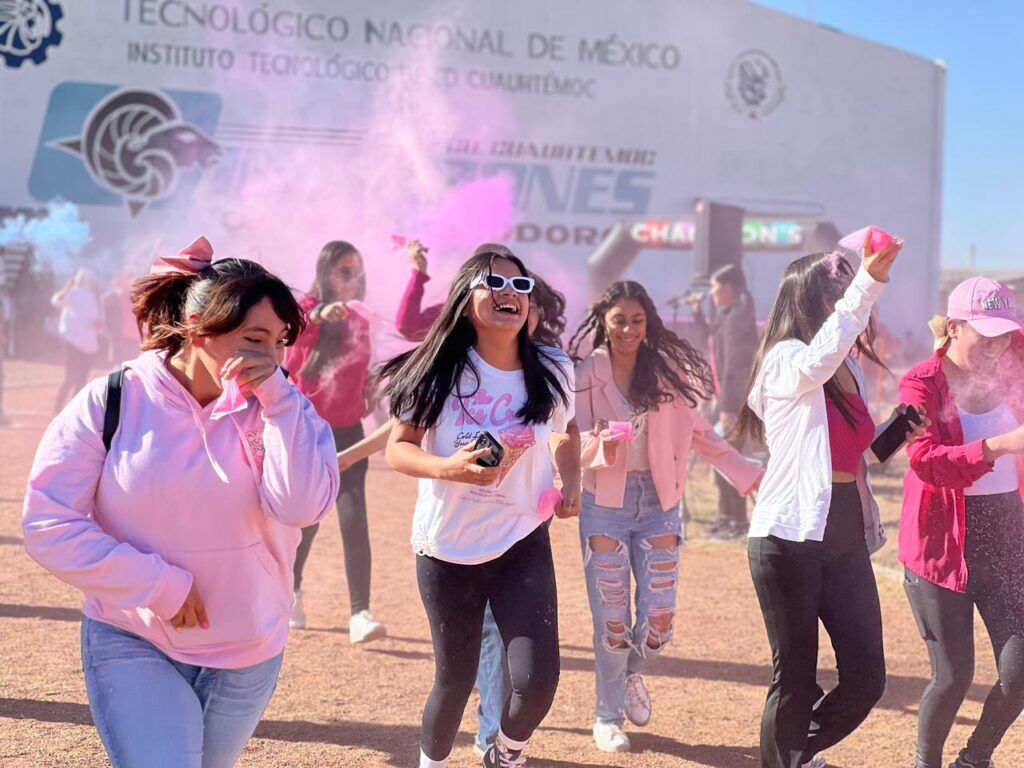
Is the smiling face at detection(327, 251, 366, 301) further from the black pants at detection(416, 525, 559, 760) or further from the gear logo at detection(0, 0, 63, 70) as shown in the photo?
the gear logo at detection(0, 0, 63, 70)

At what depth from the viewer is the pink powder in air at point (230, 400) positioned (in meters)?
2.60

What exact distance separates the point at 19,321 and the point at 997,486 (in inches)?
846

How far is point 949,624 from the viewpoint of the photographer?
391 centimetres

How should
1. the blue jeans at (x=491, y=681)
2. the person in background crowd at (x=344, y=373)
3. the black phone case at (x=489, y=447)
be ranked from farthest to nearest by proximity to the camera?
the person in background crowd at (x=344, y=373) → the blue jeans at (x=491, y=681) → the black phone case at (x=489, y=447)

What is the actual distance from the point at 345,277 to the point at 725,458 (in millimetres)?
2253

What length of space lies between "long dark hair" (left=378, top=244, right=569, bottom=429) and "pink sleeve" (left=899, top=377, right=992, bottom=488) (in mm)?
1180

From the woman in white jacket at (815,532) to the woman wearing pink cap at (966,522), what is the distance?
0.25 m

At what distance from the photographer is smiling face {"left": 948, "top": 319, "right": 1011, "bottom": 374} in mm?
4039

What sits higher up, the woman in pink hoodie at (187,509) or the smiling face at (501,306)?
the smiling face at (501,306)

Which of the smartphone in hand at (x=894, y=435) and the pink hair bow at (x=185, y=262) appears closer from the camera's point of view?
the pink hair bow at (x=185, y=262)

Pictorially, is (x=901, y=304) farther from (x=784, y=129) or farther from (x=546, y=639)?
(x=546, y=639)

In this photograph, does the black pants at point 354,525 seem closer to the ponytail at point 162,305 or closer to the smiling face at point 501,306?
the smiling face at point 501,306

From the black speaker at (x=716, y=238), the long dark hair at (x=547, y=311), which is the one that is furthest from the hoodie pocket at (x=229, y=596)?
the black speaker at (x=716, y=238)

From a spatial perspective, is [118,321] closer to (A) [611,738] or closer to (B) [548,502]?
(A) [611,738]
